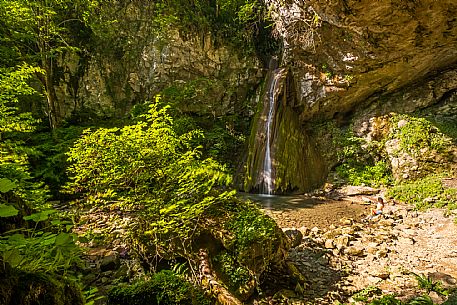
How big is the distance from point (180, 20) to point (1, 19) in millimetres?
5939

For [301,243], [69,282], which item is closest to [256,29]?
[301,243]

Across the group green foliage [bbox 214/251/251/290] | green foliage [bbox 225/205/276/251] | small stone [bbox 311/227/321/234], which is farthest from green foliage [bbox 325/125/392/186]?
green foliage [bbox 214/251/251/290]

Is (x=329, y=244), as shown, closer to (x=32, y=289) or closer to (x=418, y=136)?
(x=32, y=289)

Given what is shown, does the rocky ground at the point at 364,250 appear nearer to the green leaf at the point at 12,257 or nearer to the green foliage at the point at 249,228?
the green foliage at the point at 249,228

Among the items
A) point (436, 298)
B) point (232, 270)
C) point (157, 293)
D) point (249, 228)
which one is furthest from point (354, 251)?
point (157, 293)

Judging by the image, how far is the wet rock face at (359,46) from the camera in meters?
6.11

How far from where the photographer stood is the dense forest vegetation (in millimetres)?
2047

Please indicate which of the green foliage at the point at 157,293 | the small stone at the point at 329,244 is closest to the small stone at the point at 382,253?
the small stone at the point at 329,244

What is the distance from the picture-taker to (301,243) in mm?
4691

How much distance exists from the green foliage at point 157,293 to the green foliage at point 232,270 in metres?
0.64

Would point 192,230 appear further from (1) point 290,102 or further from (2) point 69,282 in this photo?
(1) point 290,102

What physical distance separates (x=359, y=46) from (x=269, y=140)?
4100 mm

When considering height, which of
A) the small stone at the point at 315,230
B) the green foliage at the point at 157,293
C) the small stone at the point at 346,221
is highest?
the green foliage at the point at 157,293

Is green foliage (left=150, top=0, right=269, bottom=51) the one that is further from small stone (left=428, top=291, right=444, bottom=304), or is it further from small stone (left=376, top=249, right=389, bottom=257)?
small stone (left=428, top=291, right=444, bottom=304)
